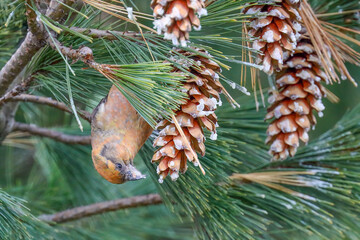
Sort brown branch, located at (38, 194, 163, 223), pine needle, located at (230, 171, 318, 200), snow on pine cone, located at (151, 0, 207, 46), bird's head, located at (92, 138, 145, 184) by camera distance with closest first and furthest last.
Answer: snow on pine cone, located at (151, 0, 207, 46) < bird's head, located at (92, 138, 145, 184) < pine needle, located at (230, 171, 318, 200) < brown branch, located at (38, 194, 163, 223)

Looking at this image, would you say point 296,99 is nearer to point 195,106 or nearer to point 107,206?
point 195,106

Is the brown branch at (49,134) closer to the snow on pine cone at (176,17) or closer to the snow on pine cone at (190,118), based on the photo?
the snow on pine cone at (190,118)

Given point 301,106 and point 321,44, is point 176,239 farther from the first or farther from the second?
point 321,44

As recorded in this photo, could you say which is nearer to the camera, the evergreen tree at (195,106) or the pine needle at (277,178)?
the evergreen tree at (195,106)

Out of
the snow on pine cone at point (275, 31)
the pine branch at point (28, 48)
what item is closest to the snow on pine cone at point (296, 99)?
the snow on pine cone at point (275, 31)

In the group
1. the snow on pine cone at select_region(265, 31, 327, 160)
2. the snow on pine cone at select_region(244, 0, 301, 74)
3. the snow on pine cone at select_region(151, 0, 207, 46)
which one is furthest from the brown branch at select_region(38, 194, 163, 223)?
the snow on pine cone at select_region(151, 0, 207, 46)

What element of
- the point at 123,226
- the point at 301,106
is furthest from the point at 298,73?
the point at 123,226

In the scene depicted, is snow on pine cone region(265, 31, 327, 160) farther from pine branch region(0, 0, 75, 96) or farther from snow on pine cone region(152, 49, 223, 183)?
pine branch region(0, 0, 75, 96)

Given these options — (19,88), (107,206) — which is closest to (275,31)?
(19,88)
